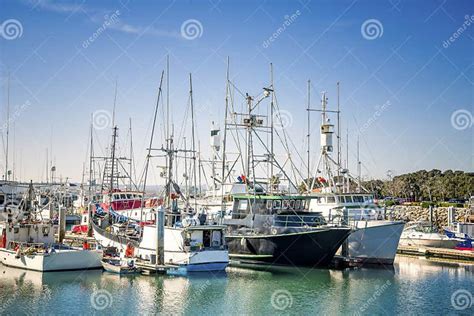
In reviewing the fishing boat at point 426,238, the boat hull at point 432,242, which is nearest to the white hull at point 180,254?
the boat hull at point 432,242

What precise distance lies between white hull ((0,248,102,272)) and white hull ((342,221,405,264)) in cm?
1504

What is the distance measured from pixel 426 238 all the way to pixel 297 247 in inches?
582

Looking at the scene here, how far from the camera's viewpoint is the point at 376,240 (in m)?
32.7

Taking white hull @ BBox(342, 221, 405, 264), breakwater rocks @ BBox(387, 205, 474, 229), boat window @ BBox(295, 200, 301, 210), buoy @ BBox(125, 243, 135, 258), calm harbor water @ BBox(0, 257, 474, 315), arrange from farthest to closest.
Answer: breakwater rocks @ BBox(387, 205, 474, 229) → boat window @ BBox(295, 200, 301, 210) → white hull @ BBox(342, 221, 405, 264) → buoy @ BBox(125, 243, 135, 258) → calm harbor water @ BBox(0, 257, 474, 315)

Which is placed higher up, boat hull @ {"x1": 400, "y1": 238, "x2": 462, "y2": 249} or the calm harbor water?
boat hull @ {"x1": 400, "y1": 238, "x2": 462, "y2": 249}

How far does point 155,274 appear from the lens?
27.0 metres

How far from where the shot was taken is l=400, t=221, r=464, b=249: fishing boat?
39.8 m

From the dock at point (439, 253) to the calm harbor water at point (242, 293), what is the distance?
687 centimetres

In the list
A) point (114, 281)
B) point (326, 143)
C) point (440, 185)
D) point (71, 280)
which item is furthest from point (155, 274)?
point (440, 185)

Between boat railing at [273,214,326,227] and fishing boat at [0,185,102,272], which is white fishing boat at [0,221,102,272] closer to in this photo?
fishing boat at [0,185,102,272]

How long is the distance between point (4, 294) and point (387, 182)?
8851 centimetres

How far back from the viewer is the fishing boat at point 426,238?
39.8m

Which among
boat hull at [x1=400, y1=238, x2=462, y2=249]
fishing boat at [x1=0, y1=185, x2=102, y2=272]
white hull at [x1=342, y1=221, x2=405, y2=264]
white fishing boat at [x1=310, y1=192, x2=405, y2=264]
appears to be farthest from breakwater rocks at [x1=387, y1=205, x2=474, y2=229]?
fishing boat at [x1=0, y1=185, x2=102, y2=272]

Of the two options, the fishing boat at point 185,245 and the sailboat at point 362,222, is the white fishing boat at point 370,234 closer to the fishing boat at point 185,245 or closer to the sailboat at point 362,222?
the sailboat at point 362,222
